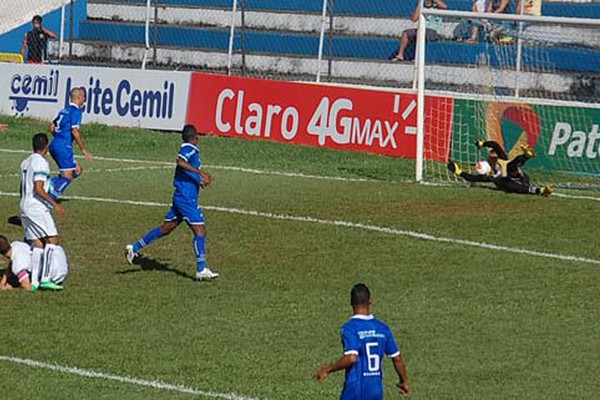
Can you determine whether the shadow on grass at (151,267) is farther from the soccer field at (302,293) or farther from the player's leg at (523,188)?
the player's leg at (523,188)

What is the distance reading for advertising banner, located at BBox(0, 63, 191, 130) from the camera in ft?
106

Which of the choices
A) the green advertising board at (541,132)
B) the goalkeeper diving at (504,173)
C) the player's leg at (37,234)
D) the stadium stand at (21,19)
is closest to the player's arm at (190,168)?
the player's leg at (37,234)

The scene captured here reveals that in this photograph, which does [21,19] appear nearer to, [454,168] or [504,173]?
[454,168]

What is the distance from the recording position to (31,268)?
17.0m

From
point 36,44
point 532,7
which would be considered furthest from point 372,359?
point 36,44

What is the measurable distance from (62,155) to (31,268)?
20.5 ft

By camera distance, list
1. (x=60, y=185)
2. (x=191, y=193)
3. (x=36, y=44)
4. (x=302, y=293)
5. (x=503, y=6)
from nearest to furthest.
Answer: (x=302, y=293) < (x=191, y=193) < (x=60, y=185) < (x=503, y=6) < (x=36, y=44)

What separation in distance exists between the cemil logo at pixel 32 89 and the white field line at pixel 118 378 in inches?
802

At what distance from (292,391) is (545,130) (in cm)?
1542

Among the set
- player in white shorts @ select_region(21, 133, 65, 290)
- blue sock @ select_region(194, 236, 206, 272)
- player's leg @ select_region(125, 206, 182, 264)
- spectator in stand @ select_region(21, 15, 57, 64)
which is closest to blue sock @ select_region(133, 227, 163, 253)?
player's leg @ select_region(125, 206, 182, 264)

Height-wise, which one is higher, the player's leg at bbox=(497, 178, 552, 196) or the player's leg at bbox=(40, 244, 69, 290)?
the player's leg at bbox=(497, 178, 552, 196)

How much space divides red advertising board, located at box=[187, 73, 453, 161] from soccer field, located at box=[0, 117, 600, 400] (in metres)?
2.15

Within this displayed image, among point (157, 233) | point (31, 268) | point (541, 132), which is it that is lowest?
point (31, 268)

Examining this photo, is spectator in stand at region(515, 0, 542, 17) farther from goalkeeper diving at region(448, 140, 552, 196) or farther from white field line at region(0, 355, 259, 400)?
white field line at region(0, 355, 259, 400)
